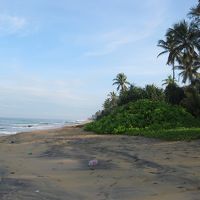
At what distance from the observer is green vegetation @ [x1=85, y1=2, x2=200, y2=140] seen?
78.0ft

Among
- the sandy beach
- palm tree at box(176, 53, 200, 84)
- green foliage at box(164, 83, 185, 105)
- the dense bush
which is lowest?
the sandy beach

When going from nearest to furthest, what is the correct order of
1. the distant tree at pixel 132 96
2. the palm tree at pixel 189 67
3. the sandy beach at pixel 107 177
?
1. the sandy beach at pixel 107 177
2. the distant tree at pixel 132 96
3. the palm tree at pixel 189 67

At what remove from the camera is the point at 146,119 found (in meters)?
27.2

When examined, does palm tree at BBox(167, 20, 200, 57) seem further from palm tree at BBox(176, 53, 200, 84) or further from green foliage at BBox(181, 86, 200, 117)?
green foliage at BBox(181, 86, 200, 117)

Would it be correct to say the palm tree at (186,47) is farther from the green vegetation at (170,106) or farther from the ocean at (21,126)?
the ocean at (21,126)

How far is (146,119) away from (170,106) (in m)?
3.08

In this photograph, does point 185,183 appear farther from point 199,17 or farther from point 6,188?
point 199,17

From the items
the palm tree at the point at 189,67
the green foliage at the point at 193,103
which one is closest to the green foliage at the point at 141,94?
the palm tree at the point at 189,67

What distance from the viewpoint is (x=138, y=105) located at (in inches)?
1175

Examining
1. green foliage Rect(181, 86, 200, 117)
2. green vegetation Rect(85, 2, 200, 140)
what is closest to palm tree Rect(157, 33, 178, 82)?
green vegetation Rect(85, 2, 200, 140)

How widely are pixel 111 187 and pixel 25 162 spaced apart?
488 cm

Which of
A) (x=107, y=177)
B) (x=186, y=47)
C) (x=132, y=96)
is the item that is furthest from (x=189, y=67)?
(x=107, y=177)

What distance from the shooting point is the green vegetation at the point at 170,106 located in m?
23.8

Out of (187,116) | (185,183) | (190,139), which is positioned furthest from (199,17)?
(185,183)
